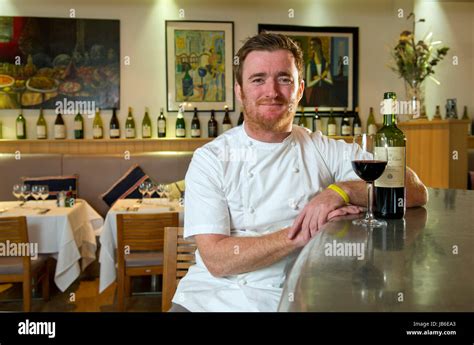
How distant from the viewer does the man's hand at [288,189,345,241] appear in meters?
1.00

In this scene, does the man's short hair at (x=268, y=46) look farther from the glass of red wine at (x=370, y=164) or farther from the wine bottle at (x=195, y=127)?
the wine bottle at (x=195, y=127)

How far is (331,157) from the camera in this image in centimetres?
142

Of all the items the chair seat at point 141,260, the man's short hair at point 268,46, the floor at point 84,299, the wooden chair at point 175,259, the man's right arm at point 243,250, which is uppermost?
the man's short hair at point 268,46

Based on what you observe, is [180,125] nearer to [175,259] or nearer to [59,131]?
[59,131]

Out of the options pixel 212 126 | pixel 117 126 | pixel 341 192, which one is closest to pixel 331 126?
pixel 212 126

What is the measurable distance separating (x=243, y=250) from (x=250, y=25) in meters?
3.80

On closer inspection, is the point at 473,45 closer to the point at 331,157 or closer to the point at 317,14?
the point at 317,14

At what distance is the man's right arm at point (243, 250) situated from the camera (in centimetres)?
105

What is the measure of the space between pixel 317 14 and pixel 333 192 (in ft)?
12.9

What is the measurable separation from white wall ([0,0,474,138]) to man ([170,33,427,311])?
131 inches

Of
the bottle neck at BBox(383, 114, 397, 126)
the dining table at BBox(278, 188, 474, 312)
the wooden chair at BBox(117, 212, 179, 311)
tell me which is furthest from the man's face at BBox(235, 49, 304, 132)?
the wooden chair at BBox(117, 212, 179, 311)

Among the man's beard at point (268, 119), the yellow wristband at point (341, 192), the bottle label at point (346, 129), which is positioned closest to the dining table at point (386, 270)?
the yellow wristband at point (341, 192)

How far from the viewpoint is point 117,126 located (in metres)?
4.53

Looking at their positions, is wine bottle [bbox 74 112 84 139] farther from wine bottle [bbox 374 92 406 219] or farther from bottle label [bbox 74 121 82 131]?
wine bottle [bbox 374 92 406 219]
